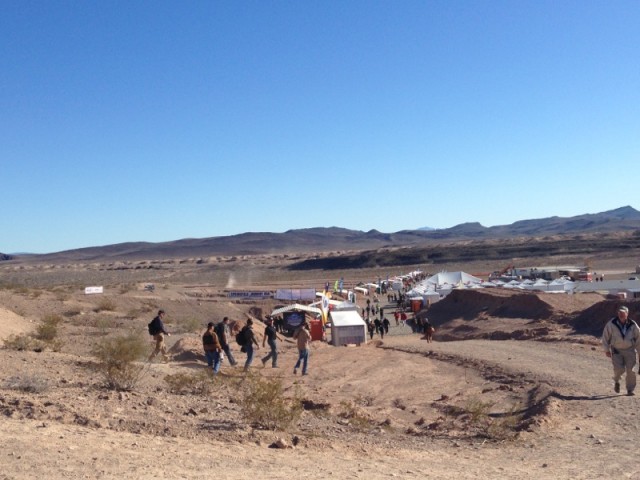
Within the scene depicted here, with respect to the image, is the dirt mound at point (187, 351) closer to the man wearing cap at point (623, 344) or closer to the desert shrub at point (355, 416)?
the desert shrub at point (355, 416)

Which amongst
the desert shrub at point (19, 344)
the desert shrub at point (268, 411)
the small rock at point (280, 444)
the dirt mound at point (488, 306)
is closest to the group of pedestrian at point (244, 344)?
the desert shrub at point (19, 344)

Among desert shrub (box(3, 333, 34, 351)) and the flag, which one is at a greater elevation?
desert shrub (box(3, 333, 34, 351))

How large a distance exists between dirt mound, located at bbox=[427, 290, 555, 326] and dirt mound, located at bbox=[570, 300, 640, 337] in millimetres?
2936

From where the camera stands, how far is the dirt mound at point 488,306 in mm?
33825

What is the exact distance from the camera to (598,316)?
2780cm

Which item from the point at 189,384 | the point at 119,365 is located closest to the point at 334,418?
the point at 189,384

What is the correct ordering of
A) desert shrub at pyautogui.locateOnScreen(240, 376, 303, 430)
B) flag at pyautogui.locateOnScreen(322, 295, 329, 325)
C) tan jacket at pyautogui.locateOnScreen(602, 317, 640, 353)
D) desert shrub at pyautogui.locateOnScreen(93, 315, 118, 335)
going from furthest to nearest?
flag at pyautogui.locateOnScreen(322, 295, 329, 325) → desert shrub at pyautogui.locateOnScreen(93, 315, 118, 335) → tan jacket at pyautogui.locateOnScreen(602, 317, 640, 353) → desert shrub at pyautogui.locateOnScreen(240, 376, 303, 430)

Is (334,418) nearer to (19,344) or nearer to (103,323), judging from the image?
(19,344)

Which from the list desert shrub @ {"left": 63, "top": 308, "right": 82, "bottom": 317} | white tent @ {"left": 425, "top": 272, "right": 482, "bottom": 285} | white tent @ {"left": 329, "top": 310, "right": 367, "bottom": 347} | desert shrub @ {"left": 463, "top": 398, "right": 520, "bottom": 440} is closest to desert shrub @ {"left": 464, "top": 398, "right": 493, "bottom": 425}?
desert shrub @ {"left": 463, "top": 398, "right": 520, "bottom": 440}

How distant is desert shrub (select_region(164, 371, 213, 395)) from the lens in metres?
12.2

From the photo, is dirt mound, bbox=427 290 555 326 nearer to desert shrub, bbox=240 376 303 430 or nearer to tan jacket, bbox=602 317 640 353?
tan jacket, bbox=602 317 640 353

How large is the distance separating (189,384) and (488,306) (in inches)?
1134

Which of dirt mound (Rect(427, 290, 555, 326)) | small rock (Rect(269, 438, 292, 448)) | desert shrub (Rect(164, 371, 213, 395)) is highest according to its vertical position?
desert shrub (Rect(164, 371, 213, 395))

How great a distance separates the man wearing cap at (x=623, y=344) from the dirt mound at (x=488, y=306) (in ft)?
66.6
